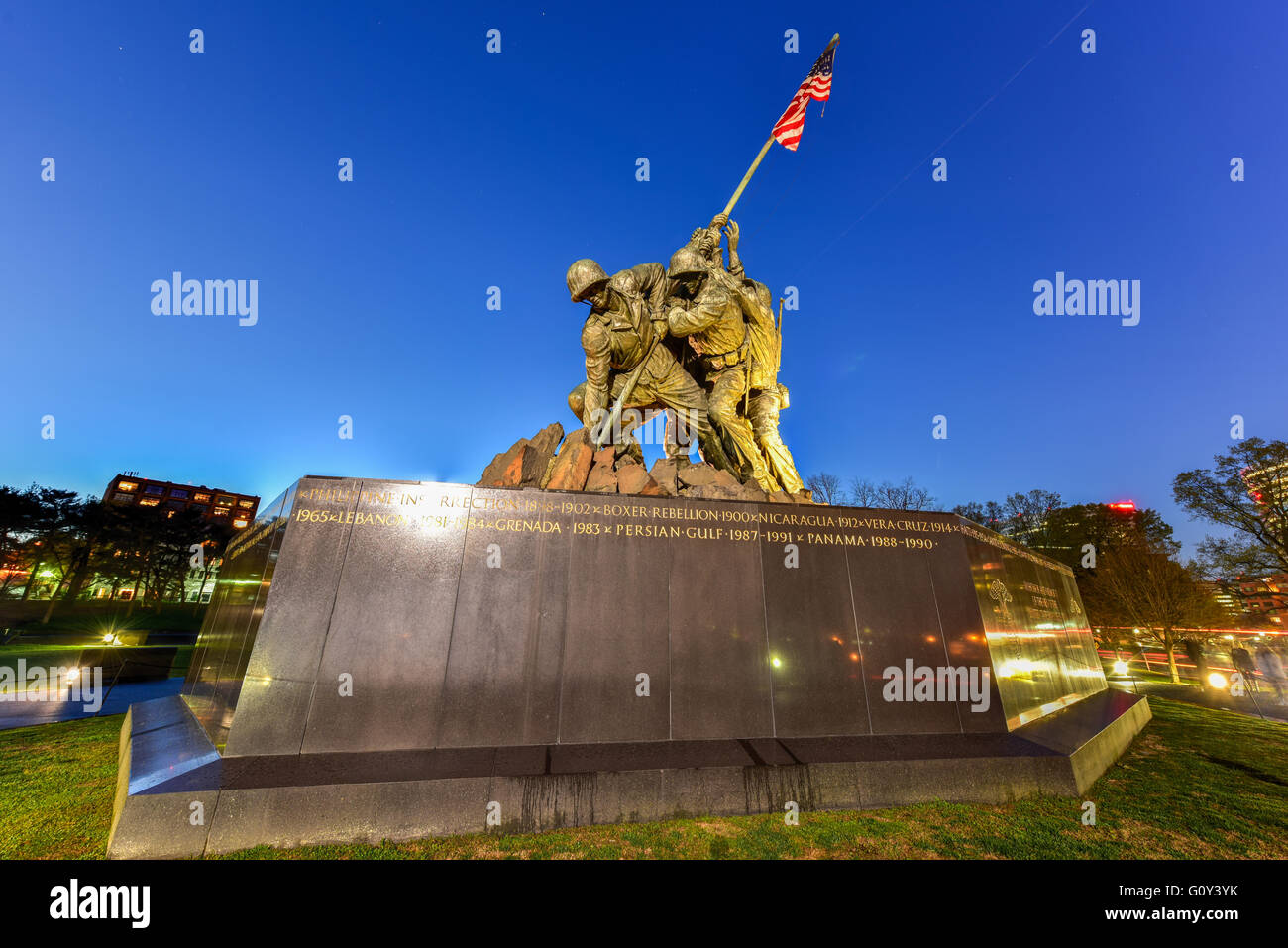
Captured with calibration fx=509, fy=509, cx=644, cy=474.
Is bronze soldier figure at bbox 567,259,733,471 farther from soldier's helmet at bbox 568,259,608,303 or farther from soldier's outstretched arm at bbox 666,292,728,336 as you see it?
soldier's outstretched arm at bbox 666,292,728,336

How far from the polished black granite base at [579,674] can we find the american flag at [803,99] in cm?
1021

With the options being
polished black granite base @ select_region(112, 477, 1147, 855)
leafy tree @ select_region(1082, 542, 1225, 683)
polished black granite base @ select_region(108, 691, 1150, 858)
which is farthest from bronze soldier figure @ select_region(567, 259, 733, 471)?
leafy tree @ select_region(1082, 542, 1225, 683)

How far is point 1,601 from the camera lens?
3697 centimetres

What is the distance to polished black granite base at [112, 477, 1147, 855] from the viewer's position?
429 centimetres

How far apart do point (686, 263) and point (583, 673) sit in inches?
303

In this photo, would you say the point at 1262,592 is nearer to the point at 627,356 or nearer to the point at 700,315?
the point at 700,315

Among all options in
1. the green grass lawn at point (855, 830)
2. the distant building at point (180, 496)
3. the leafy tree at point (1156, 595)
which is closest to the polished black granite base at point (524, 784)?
the green grass lawn at point (855, 830)

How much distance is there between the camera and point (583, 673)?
17.9 ft

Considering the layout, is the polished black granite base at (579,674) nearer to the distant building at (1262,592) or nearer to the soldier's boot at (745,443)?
the soldier's boot at (745,443)

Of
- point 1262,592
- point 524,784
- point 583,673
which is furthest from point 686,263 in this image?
point 1262,592

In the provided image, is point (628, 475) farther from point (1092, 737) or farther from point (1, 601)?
point (1, 601)

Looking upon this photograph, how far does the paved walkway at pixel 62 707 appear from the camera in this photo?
822 cm
